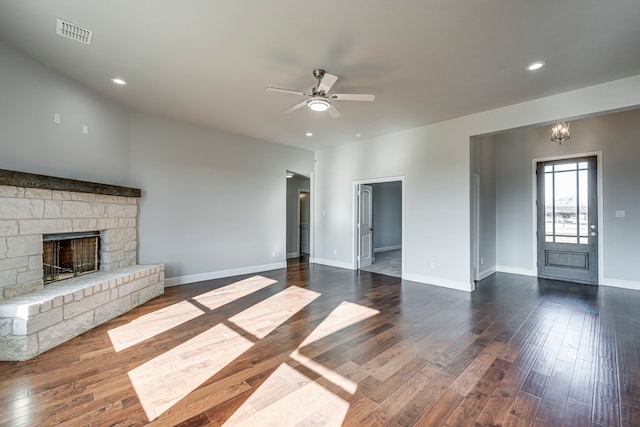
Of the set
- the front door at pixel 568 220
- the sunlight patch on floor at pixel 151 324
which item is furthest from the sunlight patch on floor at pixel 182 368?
the front door at pixel 568 220

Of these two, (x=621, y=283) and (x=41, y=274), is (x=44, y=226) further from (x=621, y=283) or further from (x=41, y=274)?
(x=621, y=283)

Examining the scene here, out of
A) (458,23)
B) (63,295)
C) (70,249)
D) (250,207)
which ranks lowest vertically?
(63,295)

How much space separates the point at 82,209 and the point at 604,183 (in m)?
8.55

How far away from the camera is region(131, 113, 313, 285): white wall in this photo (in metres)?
4.84

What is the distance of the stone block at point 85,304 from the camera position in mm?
2955

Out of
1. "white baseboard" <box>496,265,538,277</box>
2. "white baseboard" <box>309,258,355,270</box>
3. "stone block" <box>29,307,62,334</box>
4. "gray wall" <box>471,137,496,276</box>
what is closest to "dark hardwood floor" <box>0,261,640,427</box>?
"stone block" <box>29,307,62,334</box>

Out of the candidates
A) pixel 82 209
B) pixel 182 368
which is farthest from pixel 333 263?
pixel 82 209

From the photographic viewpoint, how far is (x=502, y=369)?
246 cm

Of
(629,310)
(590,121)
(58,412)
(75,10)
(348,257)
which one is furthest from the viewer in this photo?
(348,257)

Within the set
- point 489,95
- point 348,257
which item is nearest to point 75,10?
point 489,95

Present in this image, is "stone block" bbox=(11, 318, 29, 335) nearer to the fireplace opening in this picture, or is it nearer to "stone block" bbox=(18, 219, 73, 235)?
the fireplace opening

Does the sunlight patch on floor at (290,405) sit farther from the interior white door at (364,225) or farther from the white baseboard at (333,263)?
the interior white door at (364,225)

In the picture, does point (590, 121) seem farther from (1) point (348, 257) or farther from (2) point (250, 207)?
(2) point (250, 207)

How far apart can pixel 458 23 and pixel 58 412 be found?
14.0 feet
